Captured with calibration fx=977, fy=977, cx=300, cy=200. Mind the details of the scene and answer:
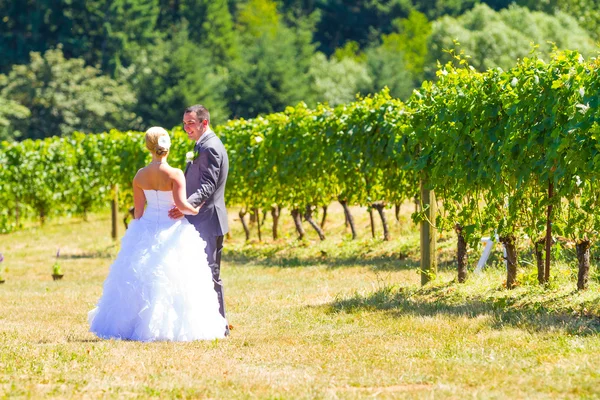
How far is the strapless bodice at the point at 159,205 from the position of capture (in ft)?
27.0

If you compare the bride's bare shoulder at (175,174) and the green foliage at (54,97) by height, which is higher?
the green foliage at (54,97)

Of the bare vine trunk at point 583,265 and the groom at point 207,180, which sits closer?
the groom at point 207,180

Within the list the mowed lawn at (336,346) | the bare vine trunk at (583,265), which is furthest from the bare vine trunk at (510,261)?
the bare vine trunk at (583,265)

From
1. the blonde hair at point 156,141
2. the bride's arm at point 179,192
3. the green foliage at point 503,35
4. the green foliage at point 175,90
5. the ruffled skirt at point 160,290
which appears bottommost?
the ruffled skirt at point 160,290

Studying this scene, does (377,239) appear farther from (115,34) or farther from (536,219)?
(115,34)

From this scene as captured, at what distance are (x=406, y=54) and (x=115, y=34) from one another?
2354 centimetres

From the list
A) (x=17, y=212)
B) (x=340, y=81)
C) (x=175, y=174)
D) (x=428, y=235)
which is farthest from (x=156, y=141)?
(x=340, y=81)

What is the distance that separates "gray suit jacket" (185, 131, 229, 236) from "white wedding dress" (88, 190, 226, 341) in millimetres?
250

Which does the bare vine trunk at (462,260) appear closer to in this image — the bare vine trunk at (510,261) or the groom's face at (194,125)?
the bare vine trunk at (510,261)

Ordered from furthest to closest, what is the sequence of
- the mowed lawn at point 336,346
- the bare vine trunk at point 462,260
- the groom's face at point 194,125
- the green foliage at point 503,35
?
the green foliage at point 503,35, the bare vine trunk at point 462,260, the groom's face at point 194,125, the mowed lawn at point 336,346

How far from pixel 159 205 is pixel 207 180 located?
476 millimetres

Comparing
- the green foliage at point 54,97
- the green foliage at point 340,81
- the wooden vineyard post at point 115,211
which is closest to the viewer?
the wooden vineyard post at point 115,211

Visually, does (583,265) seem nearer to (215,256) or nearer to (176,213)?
(215,256)

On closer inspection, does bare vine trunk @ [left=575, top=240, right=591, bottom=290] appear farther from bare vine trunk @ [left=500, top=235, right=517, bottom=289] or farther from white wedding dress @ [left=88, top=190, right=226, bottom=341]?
white wedding dress @ [left=88, top=190, right=226, bottom=341]
